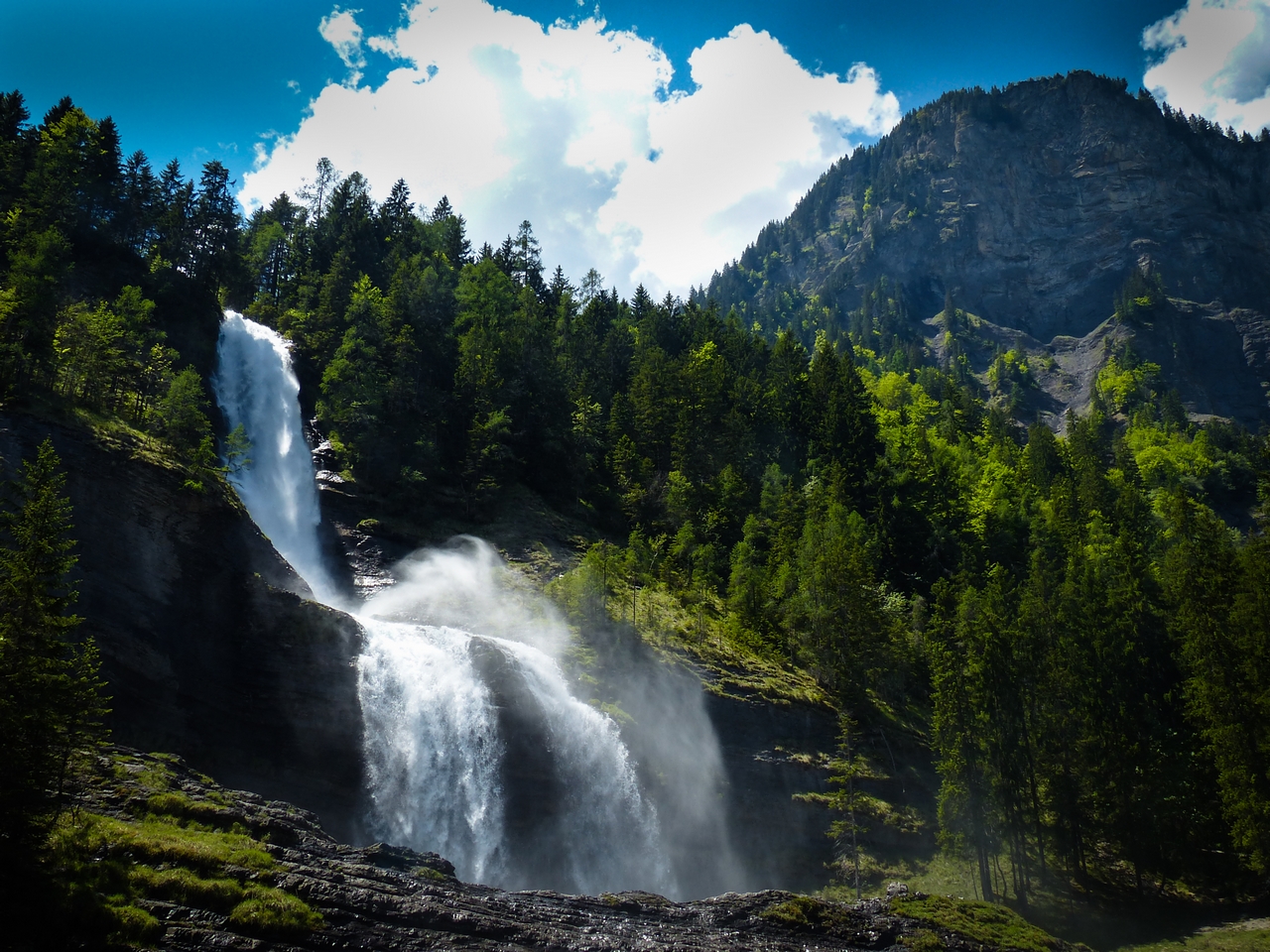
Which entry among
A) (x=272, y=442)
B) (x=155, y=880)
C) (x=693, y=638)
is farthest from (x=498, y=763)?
(x=272, y=442)

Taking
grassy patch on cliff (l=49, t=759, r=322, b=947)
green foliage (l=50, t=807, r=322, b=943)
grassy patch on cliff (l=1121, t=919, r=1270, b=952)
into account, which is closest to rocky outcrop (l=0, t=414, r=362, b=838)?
grassy patch on cliff (l=49, t=759, r=322, b=947)

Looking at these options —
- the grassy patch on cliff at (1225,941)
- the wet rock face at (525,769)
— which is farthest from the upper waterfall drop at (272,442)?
the grassy patch on cliff at (1225,941)

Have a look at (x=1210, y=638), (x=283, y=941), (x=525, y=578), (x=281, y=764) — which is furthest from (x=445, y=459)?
(x=1210, y=638)

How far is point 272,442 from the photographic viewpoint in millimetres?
62312

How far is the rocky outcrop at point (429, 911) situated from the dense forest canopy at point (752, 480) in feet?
45.8

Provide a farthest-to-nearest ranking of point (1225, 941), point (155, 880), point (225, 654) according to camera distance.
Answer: point (225, 654), point (1225, 941), point (155, 880)

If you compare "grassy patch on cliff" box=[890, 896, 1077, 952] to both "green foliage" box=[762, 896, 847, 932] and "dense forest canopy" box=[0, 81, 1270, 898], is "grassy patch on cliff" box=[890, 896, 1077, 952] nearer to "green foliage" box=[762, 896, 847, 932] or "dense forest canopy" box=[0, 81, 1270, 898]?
"green foliage" box=[762, 896, 847, 932]

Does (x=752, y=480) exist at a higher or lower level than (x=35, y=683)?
higher

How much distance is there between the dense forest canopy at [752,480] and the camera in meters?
43.3

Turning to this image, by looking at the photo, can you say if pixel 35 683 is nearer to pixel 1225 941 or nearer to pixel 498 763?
pixel 498 763

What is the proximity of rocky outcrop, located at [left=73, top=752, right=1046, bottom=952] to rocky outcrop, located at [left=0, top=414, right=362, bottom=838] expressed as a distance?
6167mm

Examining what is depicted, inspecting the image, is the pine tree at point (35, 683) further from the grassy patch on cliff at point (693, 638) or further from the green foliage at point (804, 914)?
the grassy patch on cliff at point (693, 638)

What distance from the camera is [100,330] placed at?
151 ft

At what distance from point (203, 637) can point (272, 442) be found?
88.7 ft
